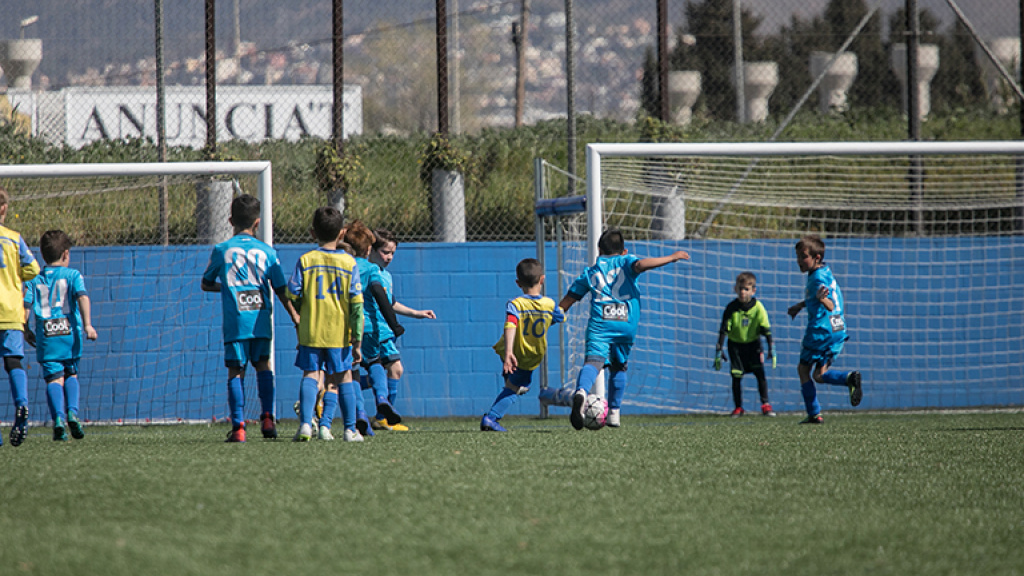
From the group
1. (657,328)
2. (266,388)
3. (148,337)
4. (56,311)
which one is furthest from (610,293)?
(148,337)

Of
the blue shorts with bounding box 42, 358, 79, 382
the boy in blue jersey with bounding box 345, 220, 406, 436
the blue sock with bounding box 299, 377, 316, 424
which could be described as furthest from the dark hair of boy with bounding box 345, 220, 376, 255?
the blue shorts with bounding box 42, 358, 79, 382

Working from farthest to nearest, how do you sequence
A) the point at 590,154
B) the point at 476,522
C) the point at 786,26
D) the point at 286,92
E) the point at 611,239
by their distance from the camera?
1. the point at 286,92
2. the point at 786,26
3. the point at 590,154
4. the point at 611,239
5. the point at 476,522

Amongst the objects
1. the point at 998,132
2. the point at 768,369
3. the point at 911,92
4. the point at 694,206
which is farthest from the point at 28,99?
the point at 998,132

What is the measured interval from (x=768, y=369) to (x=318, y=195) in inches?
212

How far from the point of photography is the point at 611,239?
755cm

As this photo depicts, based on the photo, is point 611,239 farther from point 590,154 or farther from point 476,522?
point 476,522

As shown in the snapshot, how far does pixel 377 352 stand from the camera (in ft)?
25.8

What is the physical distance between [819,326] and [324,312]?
436 cm

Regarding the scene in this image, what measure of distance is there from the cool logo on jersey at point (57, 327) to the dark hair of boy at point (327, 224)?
2.06 meters

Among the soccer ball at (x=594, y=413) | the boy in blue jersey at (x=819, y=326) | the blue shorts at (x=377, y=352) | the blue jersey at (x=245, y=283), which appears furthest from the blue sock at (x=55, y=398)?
the boy in blue jersey at (x=819, y=326)

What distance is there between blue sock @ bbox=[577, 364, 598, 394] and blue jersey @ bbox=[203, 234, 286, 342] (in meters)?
2.18

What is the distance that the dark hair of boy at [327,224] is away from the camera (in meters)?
6.21

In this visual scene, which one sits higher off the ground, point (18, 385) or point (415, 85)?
point (415, 85)

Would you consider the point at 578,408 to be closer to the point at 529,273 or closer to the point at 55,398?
the point at 529,273
